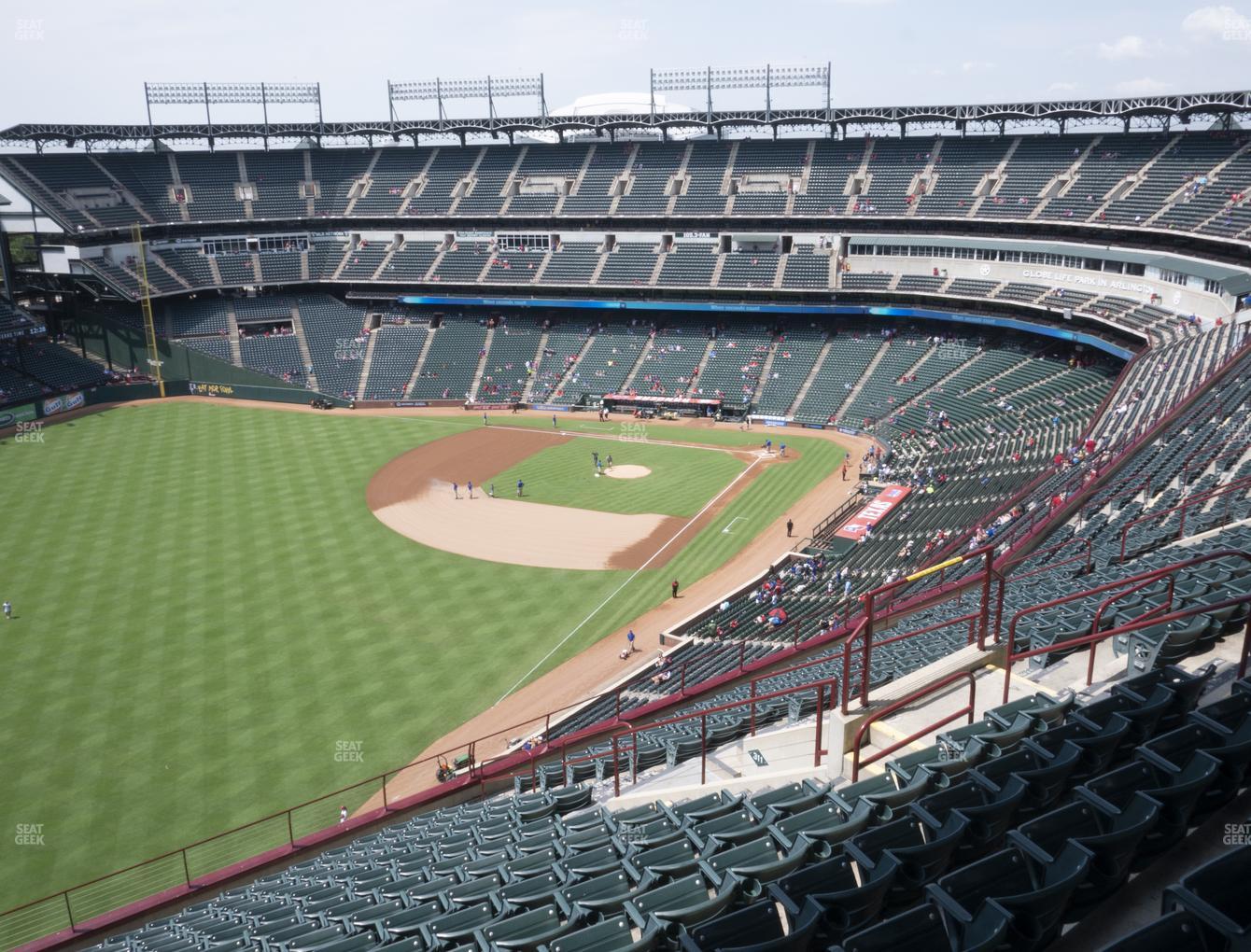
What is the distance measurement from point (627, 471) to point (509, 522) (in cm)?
1058

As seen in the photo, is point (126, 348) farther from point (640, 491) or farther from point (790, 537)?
point (790, 537)

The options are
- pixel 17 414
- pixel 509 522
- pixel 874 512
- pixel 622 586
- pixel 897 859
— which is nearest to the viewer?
pixel 897 859

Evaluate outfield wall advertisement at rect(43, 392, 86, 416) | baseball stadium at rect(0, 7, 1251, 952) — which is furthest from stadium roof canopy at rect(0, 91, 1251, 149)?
outfield wall advertisement at rect(43, 392, 86, 416)

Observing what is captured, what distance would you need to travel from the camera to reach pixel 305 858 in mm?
17672

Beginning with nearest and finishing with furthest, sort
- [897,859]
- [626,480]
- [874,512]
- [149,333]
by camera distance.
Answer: [897,859]
[874,512]
[626,480]
[149,333]

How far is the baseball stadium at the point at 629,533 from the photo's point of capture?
8578 millimetres

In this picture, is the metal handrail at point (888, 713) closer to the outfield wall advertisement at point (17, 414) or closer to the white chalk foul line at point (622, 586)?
the white chalk foul line at point (622, 586)

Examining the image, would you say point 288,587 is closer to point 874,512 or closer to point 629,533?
point 629,533

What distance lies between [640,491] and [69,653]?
91.6 feet

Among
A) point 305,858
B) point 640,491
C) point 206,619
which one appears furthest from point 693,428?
point 305,858

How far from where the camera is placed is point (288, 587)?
36.2 metres

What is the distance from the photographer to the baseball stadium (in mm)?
8578

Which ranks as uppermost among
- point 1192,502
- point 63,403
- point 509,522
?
point 1192,502

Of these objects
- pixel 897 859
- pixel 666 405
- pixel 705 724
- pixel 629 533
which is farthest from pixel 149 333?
pixel 897 859
